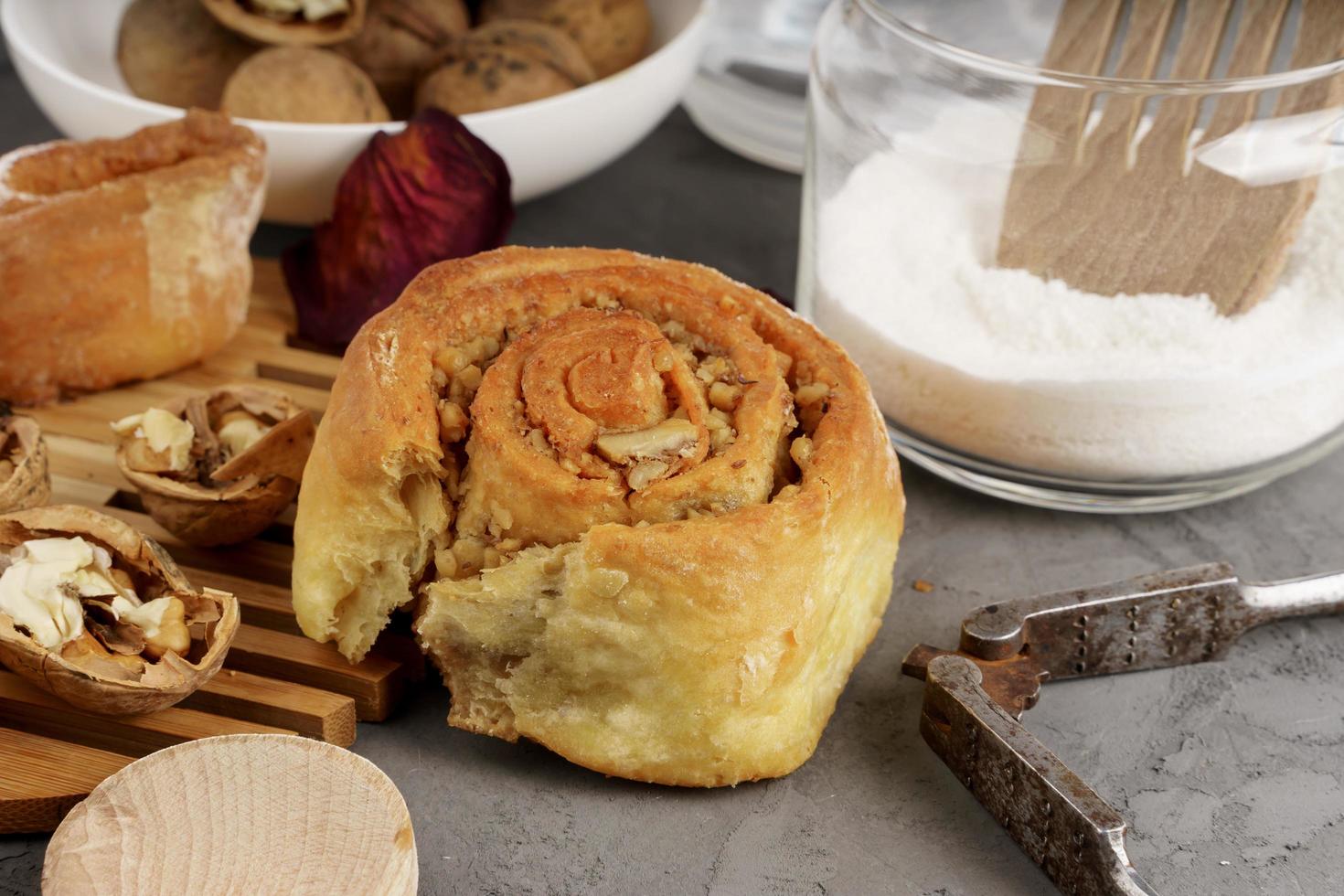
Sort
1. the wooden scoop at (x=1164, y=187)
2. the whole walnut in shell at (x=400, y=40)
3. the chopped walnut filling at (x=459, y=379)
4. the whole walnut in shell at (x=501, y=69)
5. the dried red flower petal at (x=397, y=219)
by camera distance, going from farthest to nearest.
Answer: the whole walnut in shell at (x=400, y=40), the whole walnut in shell at (x=501, y=69), the dried red flower petal at (x=397, y=219), the wooden scoop at (x=1164, y=187), the chopped walnut filling at (x=459, y=379)

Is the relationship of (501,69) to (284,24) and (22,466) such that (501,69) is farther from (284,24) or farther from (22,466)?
(22,466)

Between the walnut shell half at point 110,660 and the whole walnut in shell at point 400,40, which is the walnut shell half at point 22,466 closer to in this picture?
the walnut shell half at point 110,660

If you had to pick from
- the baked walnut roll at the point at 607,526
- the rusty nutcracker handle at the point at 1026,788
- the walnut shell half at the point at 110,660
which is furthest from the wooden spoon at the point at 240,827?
the rusty nutcracker handle at the point at 1026,788

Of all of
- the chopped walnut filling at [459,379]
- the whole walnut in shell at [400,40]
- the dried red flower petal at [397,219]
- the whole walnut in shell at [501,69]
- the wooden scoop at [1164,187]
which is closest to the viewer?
the chopped walnut filling at [459,379]

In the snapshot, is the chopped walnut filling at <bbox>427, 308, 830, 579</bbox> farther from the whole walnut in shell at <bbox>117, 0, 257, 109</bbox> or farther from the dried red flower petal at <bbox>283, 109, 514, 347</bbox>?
the whole walnut in shell at <bbox>117, 0, 257, 109</bbox>

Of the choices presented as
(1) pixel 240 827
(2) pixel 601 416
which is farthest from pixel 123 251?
(1) pixel 240 827
